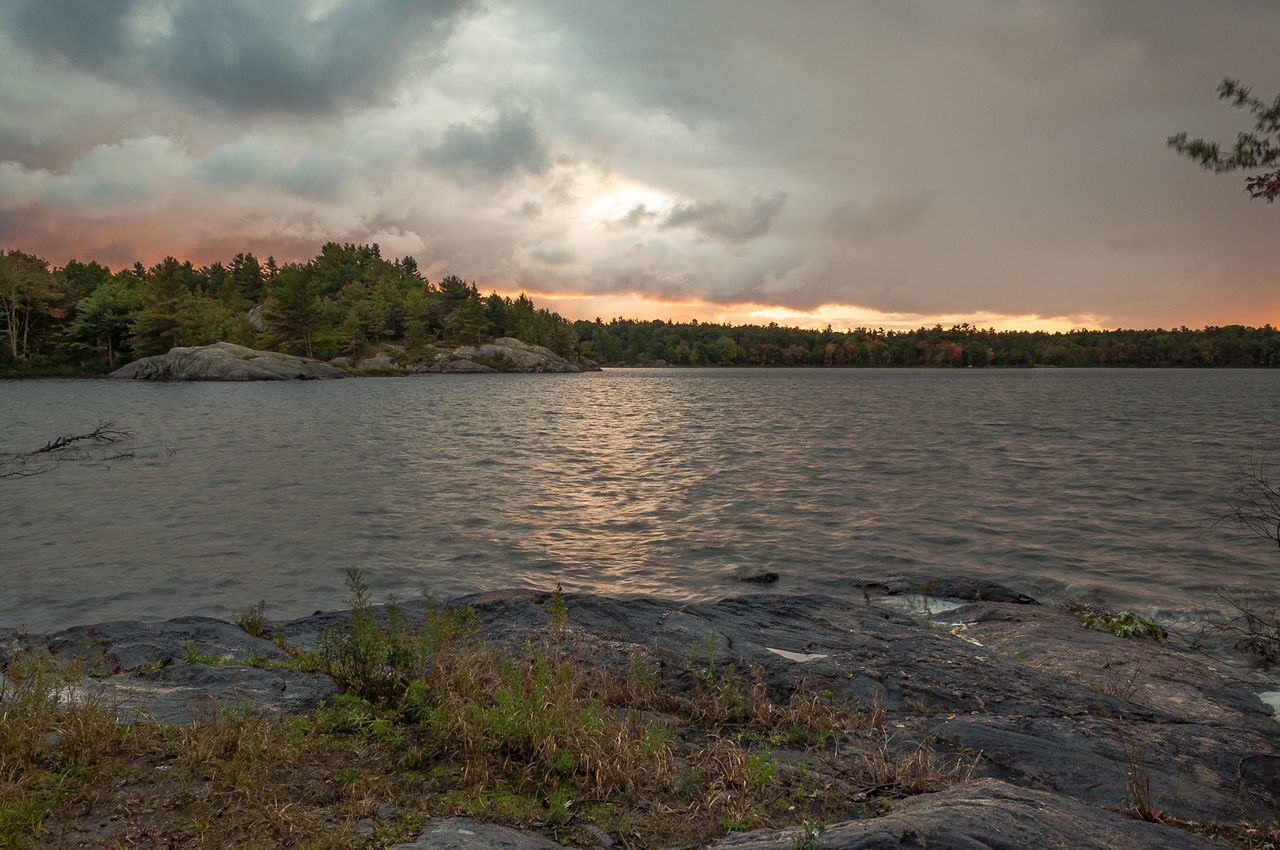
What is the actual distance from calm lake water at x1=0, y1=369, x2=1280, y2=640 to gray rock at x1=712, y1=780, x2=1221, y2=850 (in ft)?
30.2

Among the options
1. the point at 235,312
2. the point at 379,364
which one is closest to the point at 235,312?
the point at 235,312

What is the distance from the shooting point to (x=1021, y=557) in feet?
54.5

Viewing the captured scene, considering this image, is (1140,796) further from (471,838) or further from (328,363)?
(328,363)

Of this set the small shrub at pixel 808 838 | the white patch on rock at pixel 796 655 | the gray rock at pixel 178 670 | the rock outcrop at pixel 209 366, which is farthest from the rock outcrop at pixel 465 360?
the small shrub at pixel 808 838

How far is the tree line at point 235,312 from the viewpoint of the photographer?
102250mm

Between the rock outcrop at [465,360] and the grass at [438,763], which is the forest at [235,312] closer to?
the rock outcrop at [465,360]

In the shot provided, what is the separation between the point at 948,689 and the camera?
7836mm

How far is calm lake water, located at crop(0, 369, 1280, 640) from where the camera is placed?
14383 mm

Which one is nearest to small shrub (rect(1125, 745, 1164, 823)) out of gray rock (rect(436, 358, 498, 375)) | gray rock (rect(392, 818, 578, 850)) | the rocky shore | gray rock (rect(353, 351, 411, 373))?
the rocky shore

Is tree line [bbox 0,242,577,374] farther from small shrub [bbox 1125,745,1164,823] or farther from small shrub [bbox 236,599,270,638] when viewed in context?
small shrub [bbox 1125,745,1164,823]

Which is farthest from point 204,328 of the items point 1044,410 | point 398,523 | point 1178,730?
point 1178,730

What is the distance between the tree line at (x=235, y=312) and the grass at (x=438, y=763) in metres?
124

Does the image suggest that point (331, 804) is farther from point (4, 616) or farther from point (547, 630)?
point (4, 616)

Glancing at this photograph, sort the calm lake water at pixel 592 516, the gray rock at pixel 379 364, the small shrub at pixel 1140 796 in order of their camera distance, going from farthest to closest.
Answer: the gray rock at pixel 379 364, the calm lake water at pixel 592 516, the small shrub at pixel 1140 796
